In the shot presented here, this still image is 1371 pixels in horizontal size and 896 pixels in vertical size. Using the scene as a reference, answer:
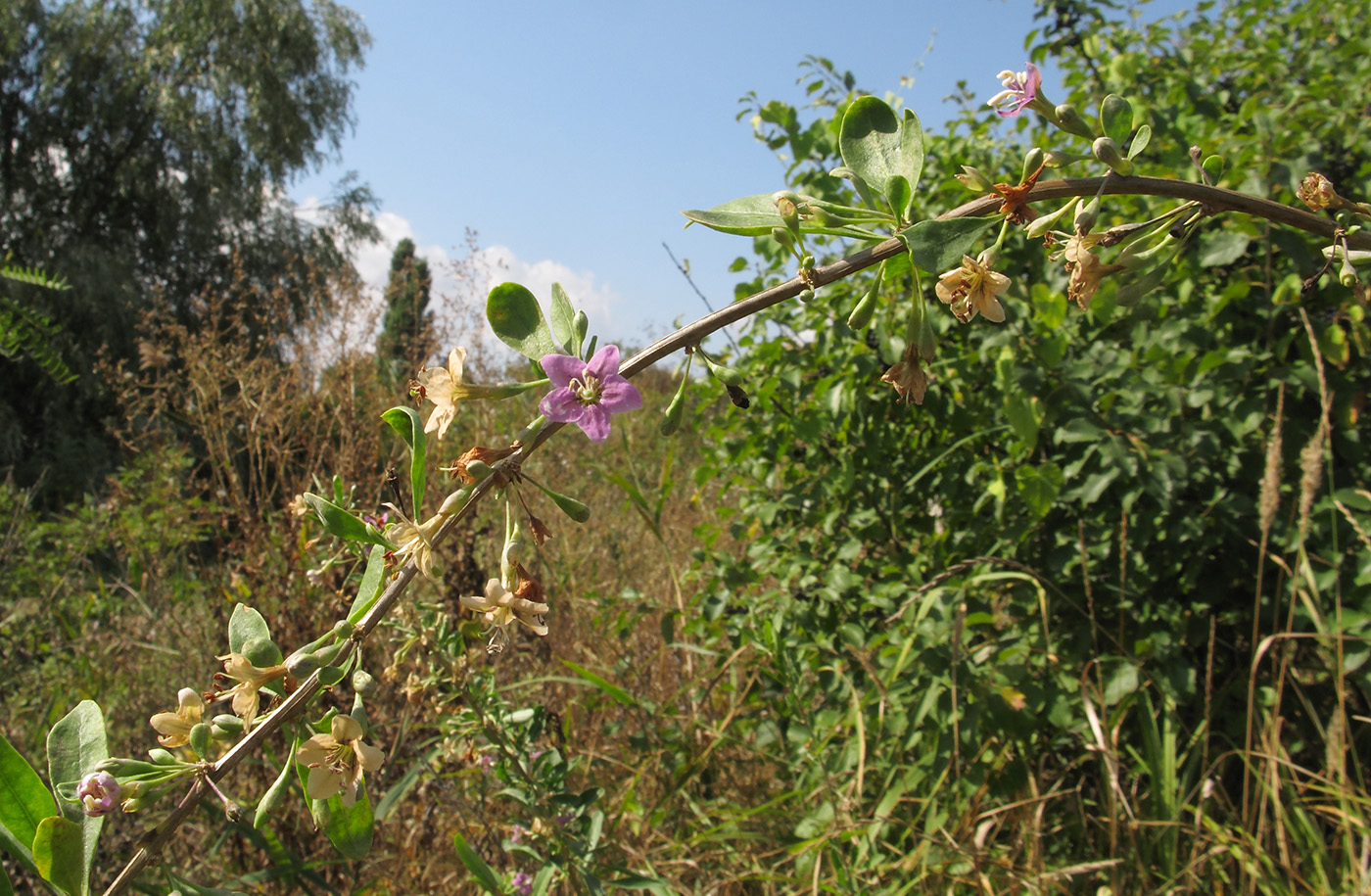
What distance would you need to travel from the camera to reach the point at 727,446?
2.38 meters

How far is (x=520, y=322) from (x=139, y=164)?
1201 cm

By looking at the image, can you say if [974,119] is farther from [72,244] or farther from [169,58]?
[169,58]

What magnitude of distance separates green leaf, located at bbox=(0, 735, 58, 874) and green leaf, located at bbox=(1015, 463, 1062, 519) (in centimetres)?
166

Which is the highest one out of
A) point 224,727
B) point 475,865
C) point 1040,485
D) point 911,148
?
point 911,148

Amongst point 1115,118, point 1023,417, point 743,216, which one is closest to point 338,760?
point 743,216

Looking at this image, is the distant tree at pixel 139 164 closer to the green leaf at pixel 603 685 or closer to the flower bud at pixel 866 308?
the green leaf at pixel 603 685

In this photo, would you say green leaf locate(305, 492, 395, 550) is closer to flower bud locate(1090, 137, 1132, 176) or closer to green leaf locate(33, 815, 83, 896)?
green leaf locate(33, 815, 83, 896)

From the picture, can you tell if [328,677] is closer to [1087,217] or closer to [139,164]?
[1087,217]

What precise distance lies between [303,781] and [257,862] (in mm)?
1706

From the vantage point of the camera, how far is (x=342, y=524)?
1.58ft

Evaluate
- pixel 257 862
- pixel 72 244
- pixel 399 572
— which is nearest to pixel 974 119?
pixel 399 572

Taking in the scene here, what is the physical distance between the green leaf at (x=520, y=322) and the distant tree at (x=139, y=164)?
337 inches

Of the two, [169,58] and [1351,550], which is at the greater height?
[169,58]

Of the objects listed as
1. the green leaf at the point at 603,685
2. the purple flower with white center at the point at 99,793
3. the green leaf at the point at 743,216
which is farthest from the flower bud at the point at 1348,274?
the green leaf at the point at 603,685
